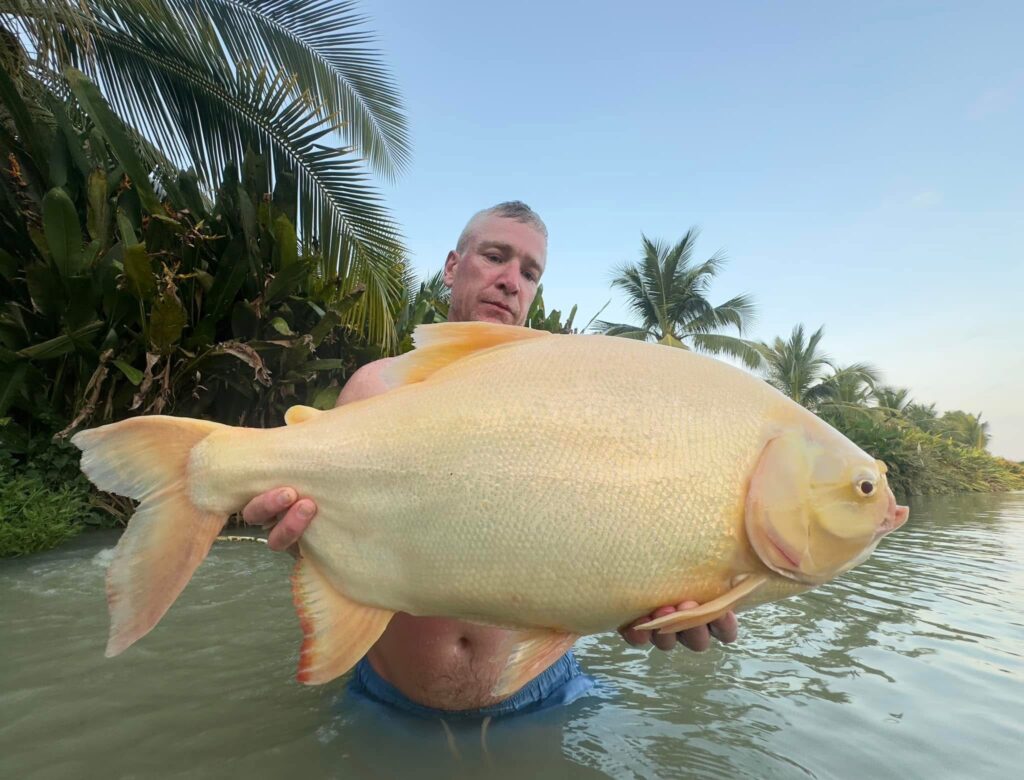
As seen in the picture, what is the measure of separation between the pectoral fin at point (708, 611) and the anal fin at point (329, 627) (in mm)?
656

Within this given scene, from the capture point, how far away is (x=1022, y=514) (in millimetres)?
14109

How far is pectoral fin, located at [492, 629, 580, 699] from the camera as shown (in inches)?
59.2

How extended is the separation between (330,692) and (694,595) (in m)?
1.86

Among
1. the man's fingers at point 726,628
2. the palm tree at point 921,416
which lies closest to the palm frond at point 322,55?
the man's fingers at point 726,628

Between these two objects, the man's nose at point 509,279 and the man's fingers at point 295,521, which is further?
the man's nose at point 509,279

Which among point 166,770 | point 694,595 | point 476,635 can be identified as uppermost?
point 694,595

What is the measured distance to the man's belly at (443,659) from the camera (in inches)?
88.7

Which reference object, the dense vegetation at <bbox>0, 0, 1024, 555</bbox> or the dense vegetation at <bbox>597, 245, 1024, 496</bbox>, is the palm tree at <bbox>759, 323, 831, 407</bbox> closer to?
the dense vegetation at <bbox>597, 245, 1024, 496</bbox>

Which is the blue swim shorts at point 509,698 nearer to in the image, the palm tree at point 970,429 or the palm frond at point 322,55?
the palm frond at point 322,55

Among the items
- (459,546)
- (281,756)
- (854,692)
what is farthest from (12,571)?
(854,692)

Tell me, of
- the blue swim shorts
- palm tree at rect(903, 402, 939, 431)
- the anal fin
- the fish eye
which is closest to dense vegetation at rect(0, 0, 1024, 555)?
the blue swim shorts

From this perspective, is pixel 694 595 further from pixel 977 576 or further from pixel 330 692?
pixel 977 576

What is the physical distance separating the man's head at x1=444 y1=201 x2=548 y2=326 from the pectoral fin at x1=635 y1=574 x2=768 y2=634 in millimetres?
1891

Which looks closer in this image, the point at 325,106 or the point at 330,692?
the point at 330,692
